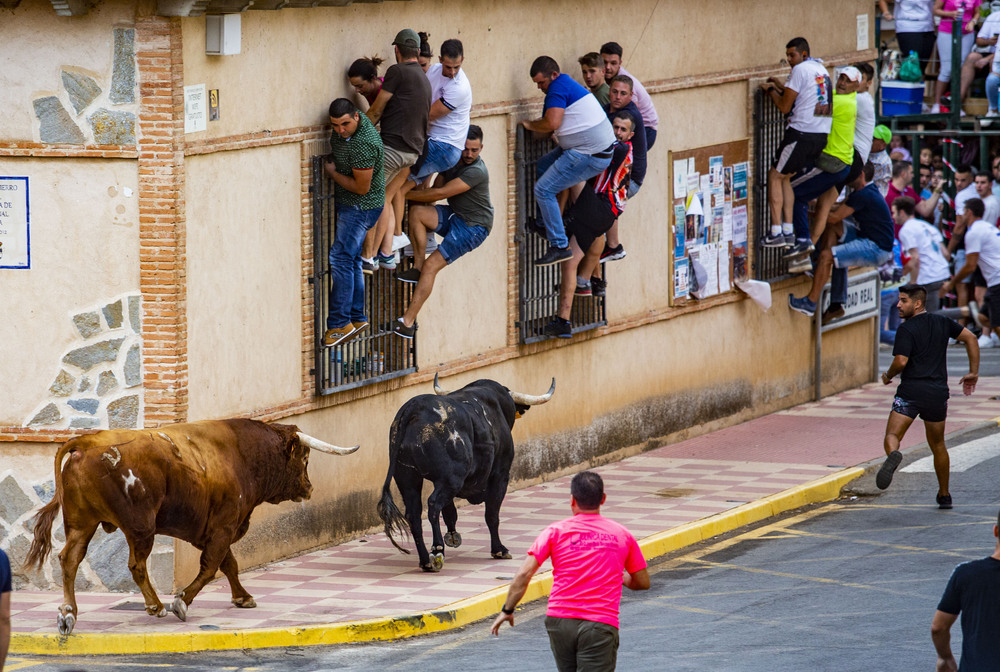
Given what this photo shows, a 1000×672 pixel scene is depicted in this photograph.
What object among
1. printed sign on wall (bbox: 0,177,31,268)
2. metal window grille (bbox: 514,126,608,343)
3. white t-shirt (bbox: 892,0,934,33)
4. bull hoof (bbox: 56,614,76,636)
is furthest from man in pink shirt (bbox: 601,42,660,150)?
white t-shirt (bbox: 892,0,934,33)

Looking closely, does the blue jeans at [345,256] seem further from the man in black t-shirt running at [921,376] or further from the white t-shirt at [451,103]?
the man in black t-shirt running at [921,376]

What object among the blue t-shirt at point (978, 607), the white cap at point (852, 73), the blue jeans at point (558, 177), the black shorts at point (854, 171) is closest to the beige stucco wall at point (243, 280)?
the blue jeans at point (558, 177)

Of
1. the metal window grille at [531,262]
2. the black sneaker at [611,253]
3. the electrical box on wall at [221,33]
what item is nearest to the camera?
the electrical box on wall at [221,33]

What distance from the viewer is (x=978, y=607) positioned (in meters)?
7.60

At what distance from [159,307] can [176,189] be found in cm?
82

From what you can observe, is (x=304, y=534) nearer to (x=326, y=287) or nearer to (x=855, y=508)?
(x=326, y=287)

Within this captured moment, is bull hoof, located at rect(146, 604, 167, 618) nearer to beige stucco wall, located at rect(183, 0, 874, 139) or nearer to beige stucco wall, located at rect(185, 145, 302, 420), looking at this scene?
beige stucco wall, located at rect(185, 145, 302, 420)

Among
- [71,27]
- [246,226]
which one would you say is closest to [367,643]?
[246,226]

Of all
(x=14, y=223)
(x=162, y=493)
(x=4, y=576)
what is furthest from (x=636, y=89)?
(x=4, y=576)

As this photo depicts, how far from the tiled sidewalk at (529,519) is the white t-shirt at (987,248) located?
4.59 feet

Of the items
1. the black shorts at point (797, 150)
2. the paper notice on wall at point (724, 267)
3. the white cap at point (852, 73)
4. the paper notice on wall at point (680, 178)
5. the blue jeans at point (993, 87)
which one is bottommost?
→ the paper notice on wall at point (724, 267)

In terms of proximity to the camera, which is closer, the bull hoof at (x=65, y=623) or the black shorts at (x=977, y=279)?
the bull hoof at (x=65, y=623)

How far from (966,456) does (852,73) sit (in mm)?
4874

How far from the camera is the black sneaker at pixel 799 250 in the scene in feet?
68.5
